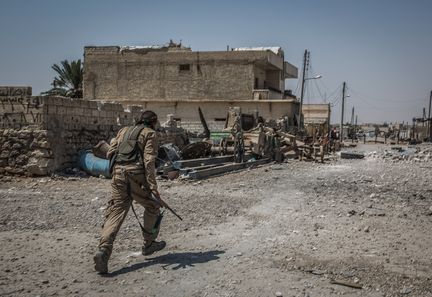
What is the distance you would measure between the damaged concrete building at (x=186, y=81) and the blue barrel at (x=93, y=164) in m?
18.7

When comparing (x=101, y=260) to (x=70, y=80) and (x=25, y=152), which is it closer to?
(x=25, y=152)

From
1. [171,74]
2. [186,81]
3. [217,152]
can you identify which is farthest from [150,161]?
[171,74]

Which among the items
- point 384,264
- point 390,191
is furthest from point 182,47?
point 384,264

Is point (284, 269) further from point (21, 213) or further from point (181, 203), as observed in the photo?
point (21, 213)

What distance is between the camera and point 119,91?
3500 centimetres

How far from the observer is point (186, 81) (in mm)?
33875

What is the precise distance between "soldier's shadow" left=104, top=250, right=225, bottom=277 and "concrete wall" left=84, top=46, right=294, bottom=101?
2848cm

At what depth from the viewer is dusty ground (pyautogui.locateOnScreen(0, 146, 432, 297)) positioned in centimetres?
410

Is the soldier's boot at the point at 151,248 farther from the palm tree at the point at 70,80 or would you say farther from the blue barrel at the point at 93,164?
the palm tree at the point at 70,80

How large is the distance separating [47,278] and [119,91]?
31.7 metres

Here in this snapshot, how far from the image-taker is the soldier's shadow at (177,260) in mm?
4566

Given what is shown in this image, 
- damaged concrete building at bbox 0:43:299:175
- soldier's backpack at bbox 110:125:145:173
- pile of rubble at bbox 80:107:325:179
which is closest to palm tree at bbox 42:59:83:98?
damaged concrete building at bbox 0:43:299:175

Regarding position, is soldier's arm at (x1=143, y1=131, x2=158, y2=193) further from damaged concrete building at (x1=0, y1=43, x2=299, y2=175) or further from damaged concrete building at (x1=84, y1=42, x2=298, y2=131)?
damaged concrete building at (x1=84, y1=42, x2=298, y2=131)

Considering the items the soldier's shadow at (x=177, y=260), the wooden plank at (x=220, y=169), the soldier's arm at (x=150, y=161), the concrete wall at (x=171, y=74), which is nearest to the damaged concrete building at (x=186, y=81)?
the concrete wall at (x=171, y=74)
